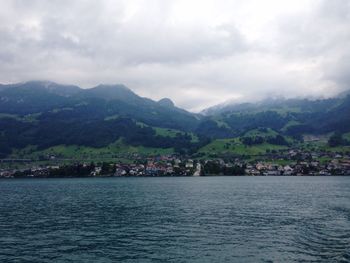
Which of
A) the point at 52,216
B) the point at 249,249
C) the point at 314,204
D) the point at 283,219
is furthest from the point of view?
the point at 314,204

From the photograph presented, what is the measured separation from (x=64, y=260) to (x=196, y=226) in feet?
78.2

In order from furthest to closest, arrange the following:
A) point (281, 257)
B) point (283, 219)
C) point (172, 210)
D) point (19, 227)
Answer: point (172, 210) → point (283, 219) → point (19, 227) → point (281, 257)

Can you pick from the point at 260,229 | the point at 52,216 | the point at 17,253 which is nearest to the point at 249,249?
the point at 260,229

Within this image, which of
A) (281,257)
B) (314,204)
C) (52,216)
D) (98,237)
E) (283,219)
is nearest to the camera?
(281,257)

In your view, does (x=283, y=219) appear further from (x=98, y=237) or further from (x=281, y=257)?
(x=98, y=237)

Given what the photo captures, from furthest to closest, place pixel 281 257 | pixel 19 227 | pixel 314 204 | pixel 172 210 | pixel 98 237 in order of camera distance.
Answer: pixel 314 204, pixel 172 210, pixel 19 227, pixel 98 237, pixel 281 257

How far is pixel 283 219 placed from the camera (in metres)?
63.6

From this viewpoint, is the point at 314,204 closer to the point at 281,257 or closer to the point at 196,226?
the point at 196,226

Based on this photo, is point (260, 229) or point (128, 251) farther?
point (260, 229)

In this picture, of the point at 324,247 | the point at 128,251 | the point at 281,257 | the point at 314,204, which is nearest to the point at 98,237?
the point at 128,251

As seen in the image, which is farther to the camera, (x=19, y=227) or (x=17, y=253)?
(x=19, y=227)

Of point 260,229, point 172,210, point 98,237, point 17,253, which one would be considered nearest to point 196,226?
point 260,229

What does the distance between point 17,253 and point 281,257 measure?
2918 centimetres

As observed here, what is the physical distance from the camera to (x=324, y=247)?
4244 centimetres
